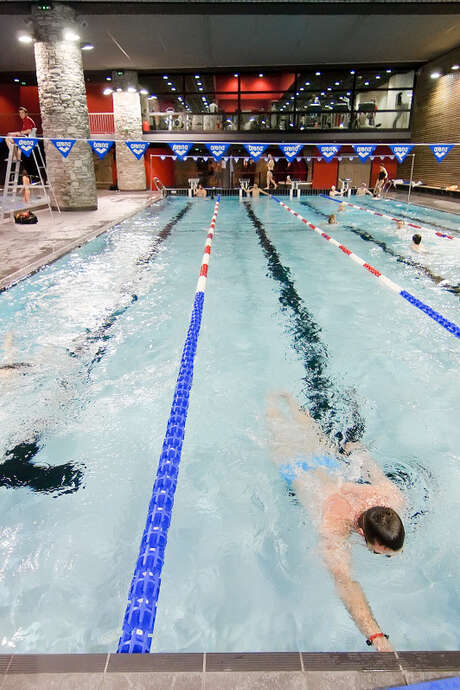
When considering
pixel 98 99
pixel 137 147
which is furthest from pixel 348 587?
pixel 98 99

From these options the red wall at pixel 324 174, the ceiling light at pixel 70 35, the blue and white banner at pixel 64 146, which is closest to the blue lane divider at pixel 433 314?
the blue and white banner at pixel 64 146

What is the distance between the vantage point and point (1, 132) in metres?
19.7

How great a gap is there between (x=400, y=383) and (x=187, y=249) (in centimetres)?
548

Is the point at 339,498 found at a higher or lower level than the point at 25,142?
lower

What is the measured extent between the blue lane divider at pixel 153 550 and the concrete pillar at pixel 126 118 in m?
18.0

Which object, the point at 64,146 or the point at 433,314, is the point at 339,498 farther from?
the point at 64,146

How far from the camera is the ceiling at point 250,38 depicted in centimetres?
1134

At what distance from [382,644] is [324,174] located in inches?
835

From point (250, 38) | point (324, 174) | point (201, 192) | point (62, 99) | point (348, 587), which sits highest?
point (250, 38)

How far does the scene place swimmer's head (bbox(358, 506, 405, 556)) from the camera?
180 centimetres

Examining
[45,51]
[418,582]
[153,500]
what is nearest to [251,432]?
[153,500]

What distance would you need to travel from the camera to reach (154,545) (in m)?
1.79

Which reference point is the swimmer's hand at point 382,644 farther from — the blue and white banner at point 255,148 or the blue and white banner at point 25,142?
the blue and white banner at point 255,148

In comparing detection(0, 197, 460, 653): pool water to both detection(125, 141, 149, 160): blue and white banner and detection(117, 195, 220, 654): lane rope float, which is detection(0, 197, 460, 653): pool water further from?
detection(125, 141, 149, 160): blue and white banner
